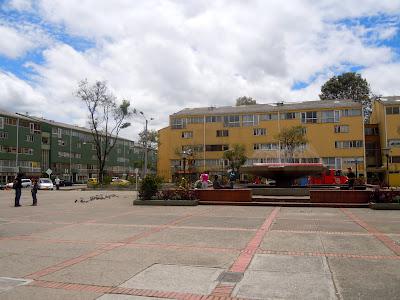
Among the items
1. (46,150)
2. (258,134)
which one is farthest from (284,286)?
(46,150)

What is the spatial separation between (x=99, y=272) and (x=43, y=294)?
116cm

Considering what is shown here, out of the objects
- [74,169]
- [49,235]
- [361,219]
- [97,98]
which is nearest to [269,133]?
[97,98]

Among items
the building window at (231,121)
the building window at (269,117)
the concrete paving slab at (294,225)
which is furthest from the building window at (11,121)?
the concrete paving slab at (294,225)

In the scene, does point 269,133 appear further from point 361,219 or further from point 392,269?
point 392,269

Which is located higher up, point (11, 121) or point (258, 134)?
point (11, 121)

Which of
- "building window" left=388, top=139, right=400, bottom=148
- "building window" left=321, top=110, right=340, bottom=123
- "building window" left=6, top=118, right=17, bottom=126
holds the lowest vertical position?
"building window" left=388, top=139, right=400, bottom=148

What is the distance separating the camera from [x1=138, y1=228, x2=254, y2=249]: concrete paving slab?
911 centimetres

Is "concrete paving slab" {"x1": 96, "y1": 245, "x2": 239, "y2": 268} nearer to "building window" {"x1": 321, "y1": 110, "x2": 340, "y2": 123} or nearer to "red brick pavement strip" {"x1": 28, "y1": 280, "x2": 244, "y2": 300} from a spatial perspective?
"red brick pavement strip" {"x1": 28, "y1": 280, "x2": 244, "y2": 300}

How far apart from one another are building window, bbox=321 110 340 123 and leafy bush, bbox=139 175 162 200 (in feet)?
160

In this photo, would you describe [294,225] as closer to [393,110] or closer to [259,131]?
[393,110]

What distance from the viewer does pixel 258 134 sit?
2697 inches

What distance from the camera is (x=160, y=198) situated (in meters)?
20.1

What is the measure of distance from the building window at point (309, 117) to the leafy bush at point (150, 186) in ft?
161

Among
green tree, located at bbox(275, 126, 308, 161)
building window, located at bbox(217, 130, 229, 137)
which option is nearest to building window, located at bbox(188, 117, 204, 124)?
building window, located at bbox(217, 130, 229, 137)
